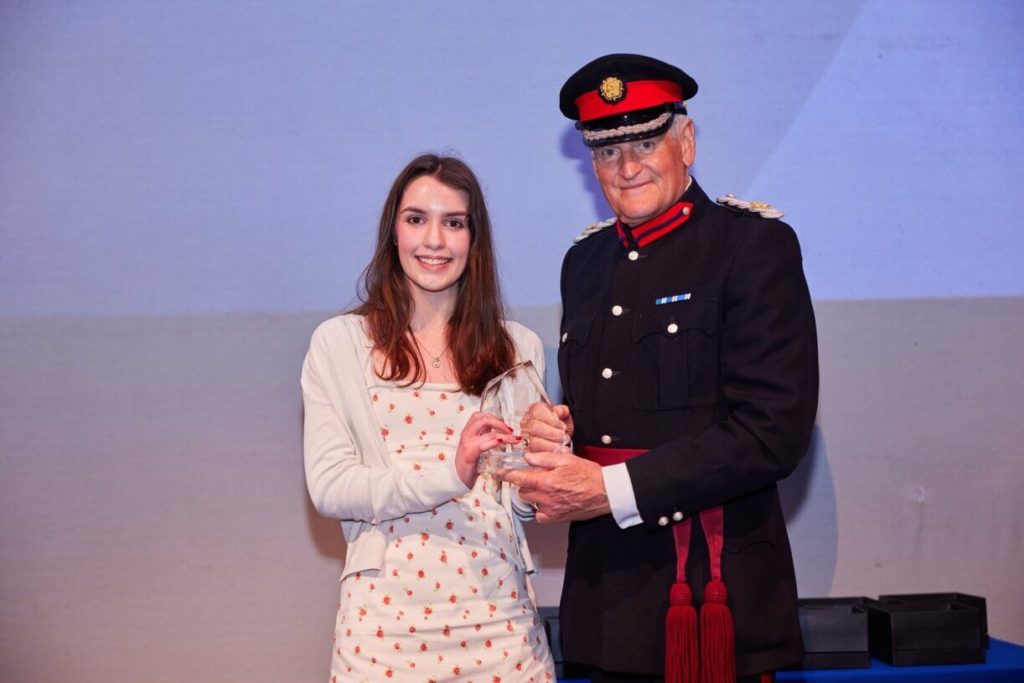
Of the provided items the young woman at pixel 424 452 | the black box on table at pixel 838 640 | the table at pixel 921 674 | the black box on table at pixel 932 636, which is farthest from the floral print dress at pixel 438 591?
the black box on table at pixel 932 636

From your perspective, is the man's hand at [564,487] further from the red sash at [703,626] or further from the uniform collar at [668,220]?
the uniform collar at [668,220]

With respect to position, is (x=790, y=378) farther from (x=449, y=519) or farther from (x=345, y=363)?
(x=345, y=363)

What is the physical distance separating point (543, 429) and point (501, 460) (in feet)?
0.40

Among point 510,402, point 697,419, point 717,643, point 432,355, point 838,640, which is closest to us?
point 717,643

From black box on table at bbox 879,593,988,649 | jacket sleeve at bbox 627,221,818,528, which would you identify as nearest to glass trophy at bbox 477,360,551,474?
jacket sleeve at bbox 627,221,818,528

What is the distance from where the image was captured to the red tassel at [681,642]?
5.87 ft

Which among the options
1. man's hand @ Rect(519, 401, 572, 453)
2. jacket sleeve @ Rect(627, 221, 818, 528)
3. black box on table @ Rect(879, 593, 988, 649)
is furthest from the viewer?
black box on table @ Rect(879, 593, 988, 649)

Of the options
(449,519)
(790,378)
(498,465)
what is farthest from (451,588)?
(790,378)

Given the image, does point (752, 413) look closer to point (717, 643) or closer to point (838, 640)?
point (717, 643)

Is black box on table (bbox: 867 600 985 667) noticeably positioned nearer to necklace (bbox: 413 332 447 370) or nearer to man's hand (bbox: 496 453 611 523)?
man's hand (bbox: 496 453 611 523)

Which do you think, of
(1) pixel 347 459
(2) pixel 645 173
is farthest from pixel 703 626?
(2) pixel 645 173

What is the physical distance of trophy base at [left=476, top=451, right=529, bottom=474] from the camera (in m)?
1.93

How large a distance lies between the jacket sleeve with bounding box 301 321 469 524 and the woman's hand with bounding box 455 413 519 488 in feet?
0.09

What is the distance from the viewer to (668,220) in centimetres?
203
